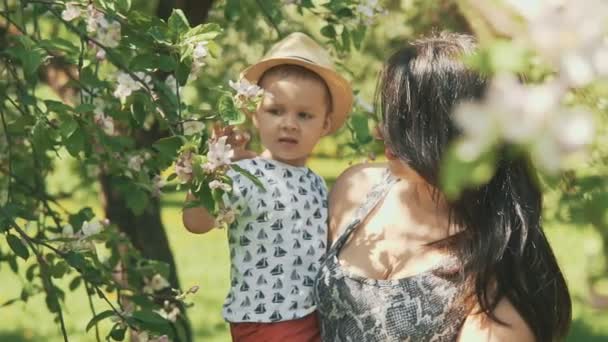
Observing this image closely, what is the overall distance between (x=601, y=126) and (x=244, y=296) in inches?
66.6

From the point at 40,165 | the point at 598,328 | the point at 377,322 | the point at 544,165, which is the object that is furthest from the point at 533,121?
the point at 598,328

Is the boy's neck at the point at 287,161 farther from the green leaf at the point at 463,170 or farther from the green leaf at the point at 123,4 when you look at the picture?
the green leaf at the point at 463,170

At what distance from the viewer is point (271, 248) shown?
8.66 feet

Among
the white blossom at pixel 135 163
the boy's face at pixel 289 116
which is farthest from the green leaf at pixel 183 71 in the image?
the white blossom at pixel 135 163

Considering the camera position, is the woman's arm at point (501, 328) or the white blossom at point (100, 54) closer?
the woman's arm at point (501, 328)

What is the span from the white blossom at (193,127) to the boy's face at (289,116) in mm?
269

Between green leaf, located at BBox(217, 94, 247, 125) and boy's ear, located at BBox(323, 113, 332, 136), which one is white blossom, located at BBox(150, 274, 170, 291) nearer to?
boy's ear, located at BBox(323, 113, 332, 136)

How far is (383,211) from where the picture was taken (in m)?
2.59

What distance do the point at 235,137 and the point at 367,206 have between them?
0.36 meters

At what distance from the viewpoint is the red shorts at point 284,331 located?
261 centimetres

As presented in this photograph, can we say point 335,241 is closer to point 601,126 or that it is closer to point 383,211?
point 383,211

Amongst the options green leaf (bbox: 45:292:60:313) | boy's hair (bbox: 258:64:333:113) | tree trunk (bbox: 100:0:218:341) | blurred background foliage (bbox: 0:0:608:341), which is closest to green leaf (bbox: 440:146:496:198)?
blurred background foliage (bbox: 0:0:608:341)

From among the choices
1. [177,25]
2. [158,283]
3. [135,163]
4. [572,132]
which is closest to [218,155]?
[177,25]

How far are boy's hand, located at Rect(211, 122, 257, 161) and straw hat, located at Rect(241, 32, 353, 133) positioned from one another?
14cm
